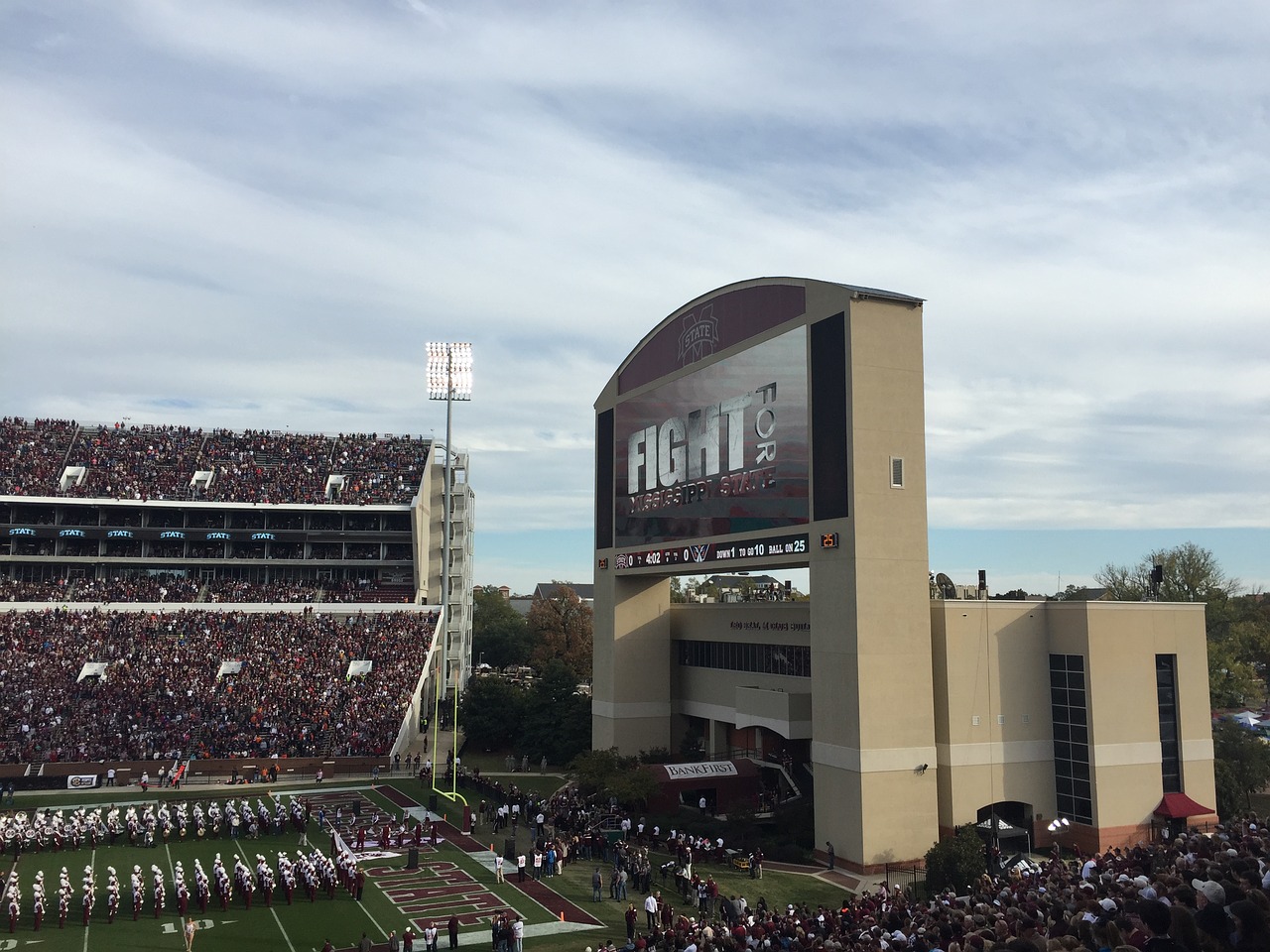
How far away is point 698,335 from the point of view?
4200 cm

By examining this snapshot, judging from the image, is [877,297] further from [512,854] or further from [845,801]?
[512,854]

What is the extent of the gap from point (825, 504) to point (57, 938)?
80.1 ft

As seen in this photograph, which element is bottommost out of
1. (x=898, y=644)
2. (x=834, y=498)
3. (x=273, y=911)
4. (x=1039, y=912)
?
(x=273, y=911)

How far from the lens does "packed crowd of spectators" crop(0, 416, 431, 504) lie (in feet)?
219

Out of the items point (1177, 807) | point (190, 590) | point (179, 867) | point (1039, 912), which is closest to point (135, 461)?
point (190, 590)

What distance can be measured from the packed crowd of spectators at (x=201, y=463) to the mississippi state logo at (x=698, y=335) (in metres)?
32.0

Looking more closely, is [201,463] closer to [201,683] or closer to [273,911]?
[201,683]

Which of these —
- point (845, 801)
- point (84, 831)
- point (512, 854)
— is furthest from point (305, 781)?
point (845, 801)

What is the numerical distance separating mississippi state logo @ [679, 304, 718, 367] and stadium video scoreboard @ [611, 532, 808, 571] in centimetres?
775

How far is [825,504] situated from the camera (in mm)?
33875

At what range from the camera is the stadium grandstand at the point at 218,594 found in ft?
169

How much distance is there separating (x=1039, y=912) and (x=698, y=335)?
1123 inches

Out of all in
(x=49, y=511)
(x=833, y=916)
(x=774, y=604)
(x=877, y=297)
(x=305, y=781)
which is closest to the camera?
(x=833, y=916)

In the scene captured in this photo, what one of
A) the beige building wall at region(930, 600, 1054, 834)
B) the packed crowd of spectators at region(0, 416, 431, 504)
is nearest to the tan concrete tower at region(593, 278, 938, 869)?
the beige building wall at region(930, 600, 1054, 834)
